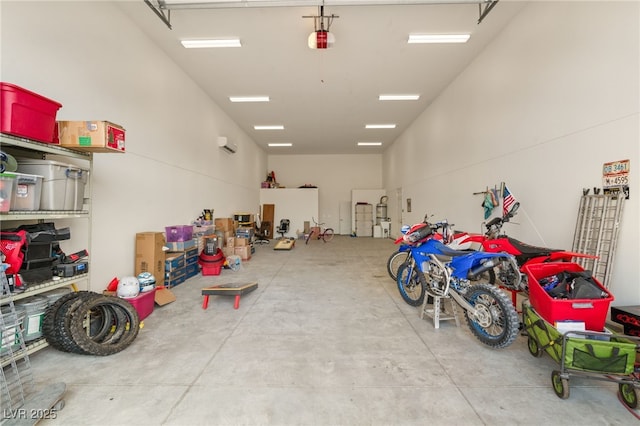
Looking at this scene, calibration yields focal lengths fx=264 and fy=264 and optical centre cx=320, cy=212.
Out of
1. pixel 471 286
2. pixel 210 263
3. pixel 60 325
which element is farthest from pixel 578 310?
pixel 210 263

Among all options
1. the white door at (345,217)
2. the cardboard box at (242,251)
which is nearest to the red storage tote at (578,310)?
the cardboard box at (242,251)

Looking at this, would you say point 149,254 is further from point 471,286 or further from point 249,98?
point 249,98

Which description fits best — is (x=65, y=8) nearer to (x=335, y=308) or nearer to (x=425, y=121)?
(x=335, y=308)

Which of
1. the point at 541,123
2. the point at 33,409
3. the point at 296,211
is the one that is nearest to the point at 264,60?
the point at 541,123

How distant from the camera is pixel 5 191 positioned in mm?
1772

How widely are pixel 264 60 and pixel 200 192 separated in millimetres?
3182

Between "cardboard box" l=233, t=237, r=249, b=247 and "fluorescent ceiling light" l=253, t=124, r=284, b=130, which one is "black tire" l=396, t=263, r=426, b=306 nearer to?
"cardboard box" l=233, t=237, r=249, b=247

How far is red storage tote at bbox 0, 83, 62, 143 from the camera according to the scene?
1.80m

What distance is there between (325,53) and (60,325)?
512 cm

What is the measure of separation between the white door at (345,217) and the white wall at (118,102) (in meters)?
7.90

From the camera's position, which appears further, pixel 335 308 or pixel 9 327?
pixel 335 308

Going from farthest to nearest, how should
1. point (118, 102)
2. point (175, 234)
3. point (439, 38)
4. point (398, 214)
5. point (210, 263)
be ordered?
point (398, 214), point (210, 263), point (175, 234), point (439, 38), point (118, 102)

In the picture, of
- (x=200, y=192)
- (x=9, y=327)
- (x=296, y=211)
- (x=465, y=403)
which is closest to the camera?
(x=465, y=403)

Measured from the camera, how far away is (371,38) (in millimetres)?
4355
